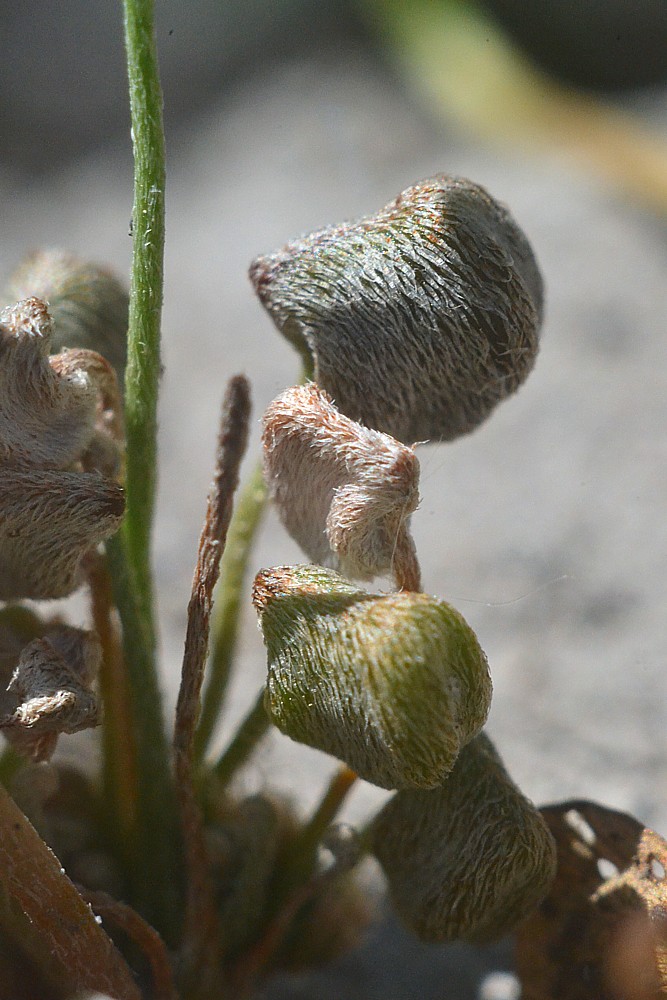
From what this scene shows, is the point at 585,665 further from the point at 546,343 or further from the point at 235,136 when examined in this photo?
the point at 235,136

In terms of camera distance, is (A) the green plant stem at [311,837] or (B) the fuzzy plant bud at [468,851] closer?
(B) the fuzzy plant bud at [468,851]

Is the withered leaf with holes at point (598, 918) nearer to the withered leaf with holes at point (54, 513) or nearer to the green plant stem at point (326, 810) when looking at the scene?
the green plant stem at point (326, 810)

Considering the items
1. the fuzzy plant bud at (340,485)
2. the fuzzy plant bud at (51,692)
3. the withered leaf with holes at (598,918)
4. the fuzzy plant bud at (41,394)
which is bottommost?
the withered leaf with holes at (598,918)

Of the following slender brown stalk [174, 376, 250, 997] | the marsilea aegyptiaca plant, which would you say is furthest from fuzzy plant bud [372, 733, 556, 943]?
slender brown stalk [174, 376, 250, 997]

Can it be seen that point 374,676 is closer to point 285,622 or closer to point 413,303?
point 285,622

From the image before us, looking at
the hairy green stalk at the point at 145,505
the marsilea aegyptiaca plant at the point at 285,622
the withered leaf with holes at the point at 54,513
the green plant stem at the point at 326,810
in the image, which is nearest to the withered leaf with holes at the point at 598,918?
the marsilea aegyptiaca plant at the point at 285,622

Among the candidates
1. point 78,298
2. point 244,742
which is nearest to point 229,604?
point 244,742

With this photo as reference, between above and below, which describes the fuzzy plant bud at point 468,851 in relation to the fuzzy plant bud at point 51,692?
below
